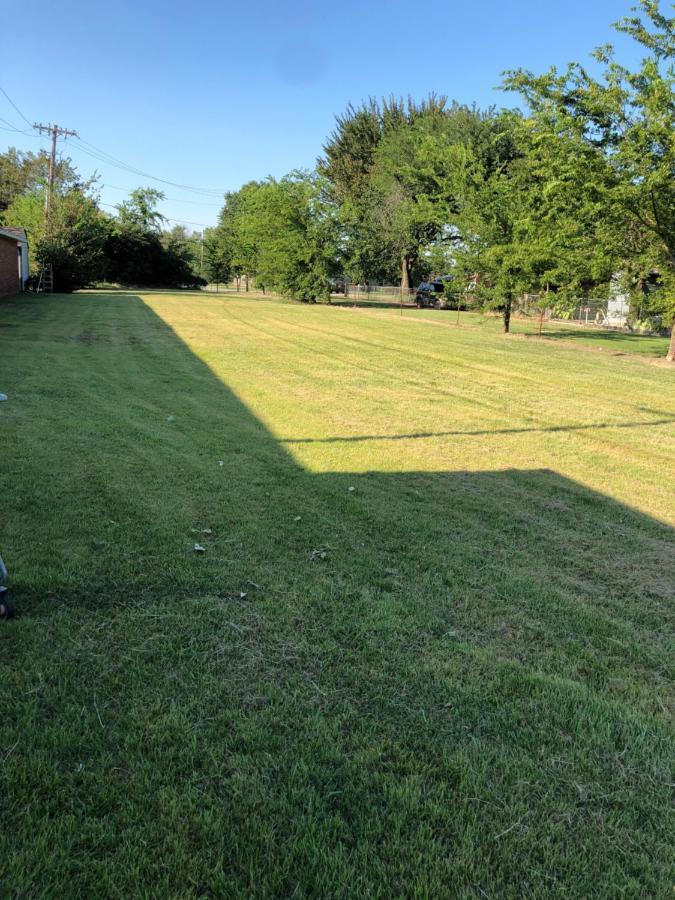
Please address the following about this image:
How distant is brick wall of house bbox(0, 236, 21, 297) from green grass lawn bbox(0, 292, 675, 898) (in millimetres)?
20392

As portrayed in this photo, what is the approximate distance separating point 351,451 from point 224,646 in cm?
354

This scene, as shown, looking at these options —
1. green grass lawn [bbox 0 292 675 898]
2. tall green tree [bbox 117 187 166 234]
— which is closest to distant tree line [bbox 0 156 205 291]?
tall green tree [bbox 117 187 166 234]

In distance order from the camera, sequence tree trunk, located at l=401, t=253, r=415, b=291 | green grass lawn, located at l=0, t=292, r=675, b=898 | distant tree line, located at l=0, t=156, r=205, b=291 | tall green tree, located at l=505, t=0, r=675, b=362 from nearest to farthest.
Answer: green grass lawn, located at l=0, t=292, r=675, b=898 < tall green tree, located at l=505, t=0, r=675, b=362 < distant tree line, located at l=0, t=156, r=205, b=291 < tree trunk, located at l=401, t=253, r=415, b=291

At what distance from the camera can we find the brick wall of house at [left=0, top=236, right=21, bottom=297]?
23094 mm

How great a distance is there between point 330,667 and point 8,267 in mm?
27179

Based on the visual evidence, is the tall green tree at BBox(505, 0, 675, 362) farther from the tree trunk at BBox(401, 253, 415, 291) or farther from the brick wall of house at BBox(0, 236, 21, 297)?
the tree trunk at BBox(401, 253, 415, 291)

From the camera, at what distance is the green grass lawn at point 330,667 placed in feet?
5.63

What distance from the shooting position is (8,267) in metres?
24.6

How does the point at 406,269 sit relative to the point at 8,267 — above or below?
above

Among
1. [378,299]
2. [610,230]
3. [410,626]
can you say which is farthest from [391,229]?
[410,626]

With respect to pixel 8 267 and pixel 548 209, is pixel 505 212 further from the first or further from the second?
pixel 8 267

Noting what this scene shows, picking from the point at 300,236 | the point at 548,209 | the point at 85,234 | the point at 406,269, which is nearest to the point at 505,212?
the point at 548,209

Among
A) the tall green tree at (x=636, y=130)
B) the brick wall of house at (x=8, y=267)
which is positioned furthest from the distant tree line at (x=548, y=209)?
the brick wall of house at (x=8, y=267)

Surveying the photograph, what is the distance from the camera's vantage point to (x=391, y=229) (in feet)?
140
